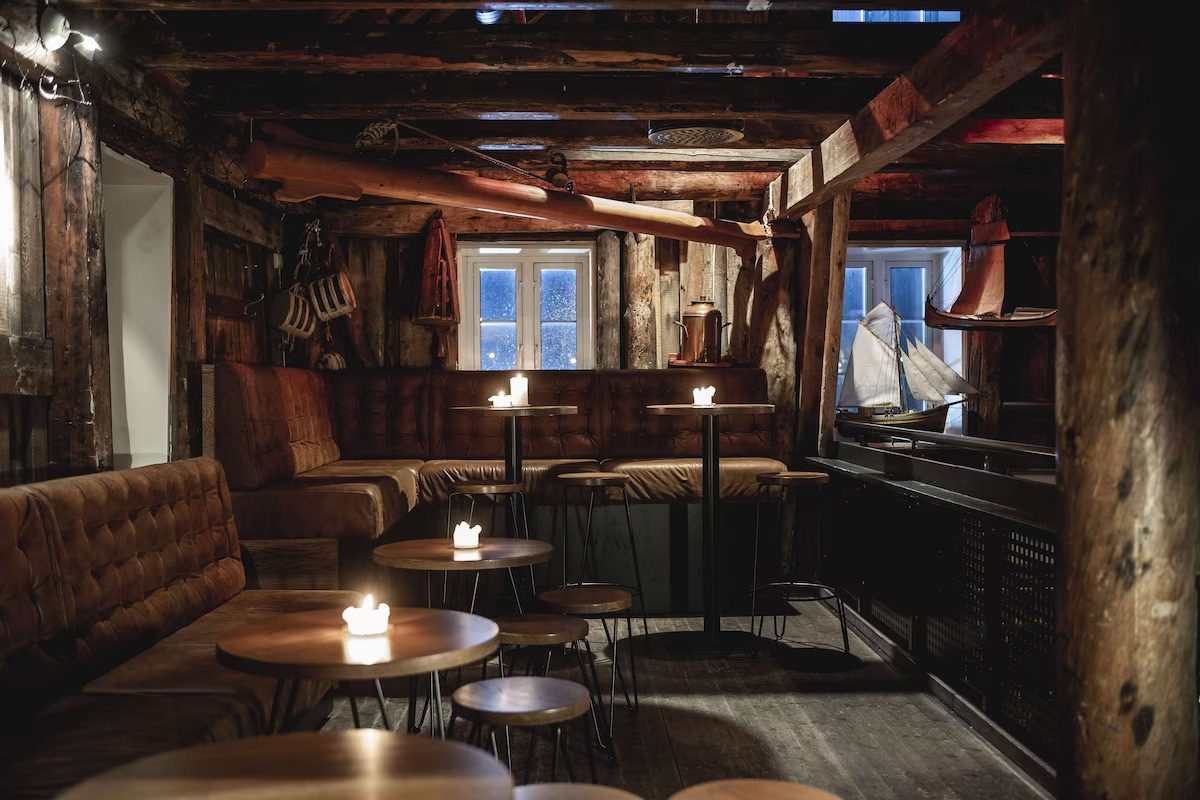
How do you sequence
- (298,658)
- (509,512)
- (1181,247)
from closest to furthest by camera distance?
(298,658), (1181,247), (509,512)

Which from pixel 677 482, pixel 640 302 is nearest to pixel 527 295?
pixel 640 302

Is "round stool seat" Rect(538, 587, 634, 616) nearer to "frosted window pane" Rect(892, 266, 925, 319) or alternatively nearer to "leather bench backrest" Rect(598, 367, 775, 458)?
"leather bench backrest" Rect(598, 367, 775, 458)

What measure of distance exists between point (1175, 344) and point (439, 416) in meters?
4.59

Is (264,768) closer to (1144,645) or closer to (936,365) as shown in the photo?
(1144,645)

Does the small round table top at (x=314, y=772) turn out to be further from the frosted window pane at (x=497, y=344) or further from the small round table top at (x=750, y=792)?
the frosted window pane at (x=497, y=344)

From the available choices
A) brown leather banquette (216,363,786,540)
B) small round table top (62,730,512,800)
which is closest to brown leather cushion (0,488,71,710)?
small round table top (62,730,512,800)

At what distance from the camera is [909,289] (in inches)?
337

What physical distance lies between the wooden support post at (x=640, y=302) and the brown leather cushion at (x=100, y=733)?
15.0 feet

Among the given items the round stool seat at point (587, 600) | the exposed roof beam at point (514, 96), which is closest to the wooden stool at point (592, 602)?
the round stool seat at point (587, 600)

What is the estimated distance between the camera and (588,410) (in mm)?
6363

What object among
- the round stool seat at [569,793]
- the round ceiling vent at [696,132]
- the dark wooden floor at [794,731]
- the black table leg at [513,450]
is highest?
the round ceiling vent at [696,132]

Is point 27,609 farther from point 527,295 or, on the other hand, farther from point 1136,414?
point 527,295

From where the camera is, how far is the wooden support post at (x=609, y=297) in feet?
22.2

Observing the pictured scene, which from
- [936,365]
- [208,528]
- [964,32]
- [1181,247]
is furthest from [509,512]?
[936,365]
